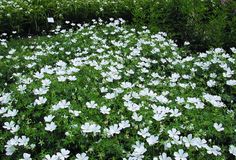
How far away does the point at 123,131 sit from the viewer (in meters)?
3.32

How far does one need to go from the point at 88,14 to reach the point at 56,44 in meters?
2.62

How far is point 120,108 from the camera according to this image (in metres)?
3.58

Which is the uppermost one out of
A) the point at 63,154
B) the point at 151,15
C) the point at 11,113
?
the point at 63,154

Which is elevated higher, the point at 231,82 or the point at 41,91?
the point at 41,91

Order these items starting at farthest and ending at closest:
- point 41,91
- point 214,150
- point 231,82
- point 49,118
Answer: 1. point 231,82
2. point 41,91
3. point 49,118
4. point 214,150

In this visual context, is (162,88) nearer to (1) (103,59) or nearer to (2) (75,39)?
(1) (103,59)

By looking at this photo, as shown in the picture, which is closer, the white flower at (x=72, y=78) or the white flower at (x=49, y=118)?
the white flower at (x=49, y=118)

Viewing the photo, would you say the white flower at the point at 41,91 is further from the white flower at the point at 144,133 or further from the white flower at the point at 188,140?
the white flower at the point at 188,140

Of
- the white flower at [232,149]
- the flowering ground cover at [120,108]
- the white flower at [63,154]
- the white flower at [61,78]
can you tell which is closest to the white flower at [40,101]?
the flowering ground cover at [120,108]

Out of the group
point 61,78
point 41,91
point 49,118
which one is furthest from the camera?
point 61,78

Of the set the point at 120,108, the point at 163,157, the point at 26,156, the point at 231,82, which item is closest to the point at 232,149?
the point at 163,157

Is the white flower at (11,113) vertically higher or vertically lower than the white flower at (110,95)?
A: lower

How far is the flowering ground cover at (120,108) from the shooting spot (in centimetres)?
311

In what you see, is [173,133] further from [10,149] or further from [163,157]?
[10,149]
